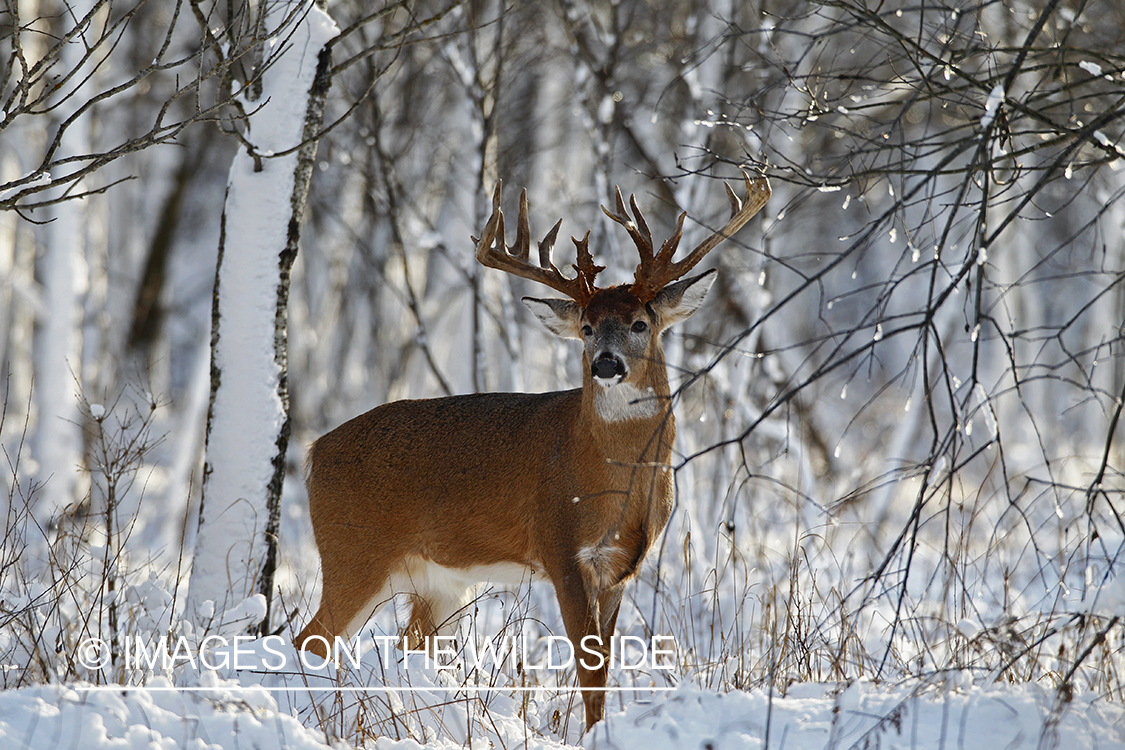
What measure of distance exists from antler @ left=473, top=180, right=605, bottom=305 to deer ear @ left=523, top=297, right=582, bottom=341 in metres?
0.06

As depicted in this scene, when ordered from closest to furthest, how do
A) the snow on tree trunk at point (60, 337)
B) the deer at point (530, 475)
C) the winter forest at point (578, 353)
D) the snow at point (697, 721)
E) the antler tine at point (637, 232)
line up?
the snow at point (697, 721) → the winter forest at point (578, 353) → the deer at point (530, 475) → the antler tine at point (637, 232) → the snow on tree trunk at point (60, 337)

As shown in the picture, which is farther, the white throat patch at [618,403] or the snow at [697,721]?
the white throat patch at [618,403]

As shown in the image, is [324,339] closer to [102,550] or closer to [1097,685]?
[102,550]

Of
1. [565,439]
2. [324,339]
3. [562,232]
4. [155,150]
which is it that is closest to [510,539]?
[565,439]

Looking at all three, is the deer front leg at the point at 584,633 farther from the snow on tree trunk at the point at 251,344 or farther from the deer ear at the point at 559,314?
the snow on tree trunk at the point at 251,344

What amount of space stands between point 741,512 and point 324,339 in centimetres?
817

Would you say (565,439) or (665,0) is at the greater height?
(665,0)

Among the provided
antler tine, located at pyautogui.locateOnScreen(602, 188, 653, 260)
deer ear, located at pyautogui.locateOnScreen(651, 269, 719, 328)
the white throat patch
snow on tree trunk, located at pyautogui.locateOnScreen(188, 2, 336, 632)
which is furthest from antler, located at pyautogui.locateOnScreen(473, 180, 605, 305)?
snow on tree trunk, located at pyautogui.locateOnScreen(188, 2, 336, 632)

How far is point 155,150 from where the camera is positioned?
1880 cm

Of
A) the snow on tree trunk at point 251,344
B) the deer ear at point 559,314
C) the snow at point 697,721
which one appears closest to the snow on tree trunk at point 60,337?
the snow on tree trunk at point 251,344

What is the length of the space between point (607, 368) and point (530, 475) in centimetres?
75

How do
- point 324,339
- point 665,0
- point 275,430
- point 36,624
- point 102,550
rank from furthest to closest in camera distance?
point 324,339 < point 665,0 < point 275,430 < point 102,550 < point 36,624

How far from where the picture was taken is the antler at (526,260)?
4.90 m

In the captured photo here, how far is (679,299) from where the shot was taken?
4832mm
